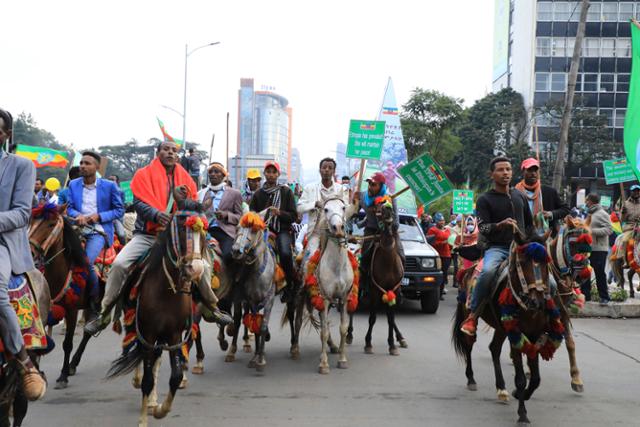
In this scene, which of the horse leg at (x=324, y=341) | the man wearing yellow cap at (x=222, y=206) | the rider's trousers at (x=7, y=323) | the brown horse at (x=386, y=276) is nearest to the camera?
the rider's trousers at (x=7, y=323)

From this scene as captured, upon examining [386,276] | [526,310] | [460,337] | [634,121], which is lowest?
[460,337]

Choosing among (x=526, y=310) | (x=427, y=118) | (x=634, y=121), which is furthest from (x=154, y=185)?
(x=427, y=118)

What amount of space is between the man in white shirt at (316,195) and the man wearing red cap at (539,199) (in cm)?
242

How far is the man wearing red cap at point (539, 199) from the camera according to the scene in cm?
807

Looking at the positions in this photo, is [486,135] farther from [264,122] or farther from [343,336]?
[264,122]

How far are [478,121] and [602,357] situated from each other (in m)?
47.6

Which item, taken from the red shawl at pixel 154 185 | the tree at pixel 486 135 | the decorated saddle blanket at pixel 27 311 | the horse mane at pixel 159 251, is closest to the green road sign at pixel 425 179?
the red shawl at pixel 154 185

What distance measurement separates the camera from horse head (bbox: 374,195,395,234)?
924 cm

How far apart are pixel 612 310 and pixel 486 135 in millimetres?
41539

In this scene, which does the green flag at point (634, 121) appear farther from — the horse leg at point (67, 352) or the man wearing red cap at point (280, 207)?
the horse leg at point (67, 352)

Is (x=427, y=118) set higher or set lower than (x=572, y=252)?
higher

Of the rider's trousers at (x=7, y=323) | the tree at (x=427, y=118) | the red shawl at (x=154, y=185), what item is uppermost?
the tree at (x=427, y=118)

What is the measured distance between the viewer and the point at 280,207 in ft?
30.6

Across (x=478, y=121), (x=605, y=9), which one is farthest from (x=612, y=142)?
(x=605, y=9)
